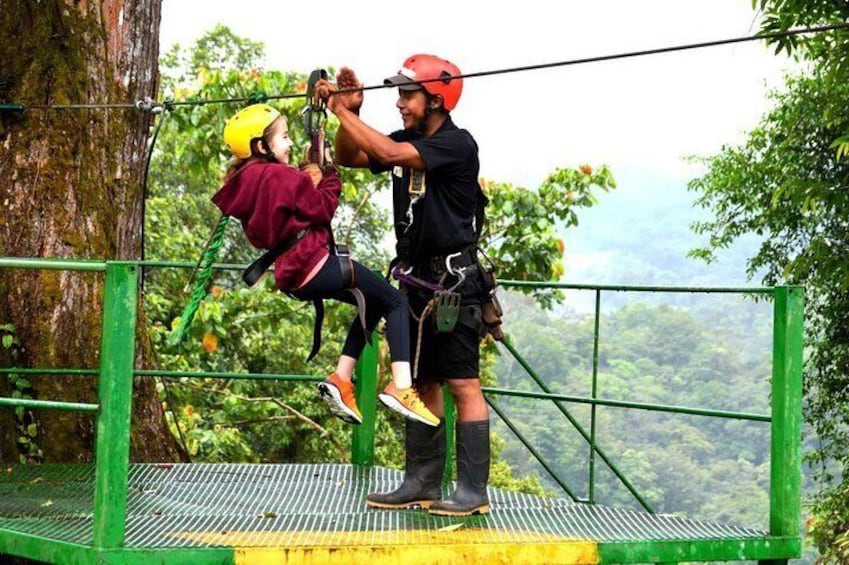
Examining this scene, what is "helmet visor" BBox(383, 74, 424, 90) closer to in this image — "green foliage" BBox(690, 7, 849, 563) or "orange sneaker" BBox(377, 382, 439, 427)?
"orange sneaker" BBox(377, 382, 439, 427)

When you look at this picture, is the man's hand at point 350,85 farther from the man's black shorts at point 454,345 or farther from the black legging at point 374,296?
the man's black shorts at point 454,345

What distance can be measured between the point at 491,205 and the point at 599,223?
14025 centimetres

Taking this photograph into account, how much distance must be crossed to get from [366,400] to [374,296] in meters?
1.58

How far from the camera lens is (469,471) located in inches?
213

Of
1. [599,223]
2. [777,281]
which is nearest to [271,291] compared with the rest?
[777,281]

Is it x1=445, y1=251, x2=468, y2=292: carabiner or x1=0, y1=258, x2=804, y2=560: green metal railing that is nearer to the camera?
x1=0, y1=258, x2=804, y2=560: green metal railing

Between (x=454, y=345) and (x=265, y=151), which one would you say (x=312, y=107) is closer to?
(x=265, y=151)

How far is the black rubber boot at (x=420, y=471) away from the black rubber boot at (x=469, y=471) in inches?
6.2

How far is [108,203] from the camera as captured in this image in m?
6.92

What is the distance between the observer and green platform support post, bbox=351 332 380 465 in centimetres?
662

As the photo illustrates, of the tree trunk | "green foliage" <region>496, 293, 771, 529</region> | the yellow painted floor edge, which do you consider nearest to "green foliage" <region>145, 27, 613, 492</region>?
the tree trunk

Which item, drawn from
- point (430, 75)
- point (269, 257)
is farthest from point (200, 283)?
point (430, 75)

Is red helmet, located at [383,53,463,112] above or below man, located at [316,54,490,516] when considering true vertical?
above

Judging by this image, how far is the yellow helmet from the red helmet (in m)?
0.44
